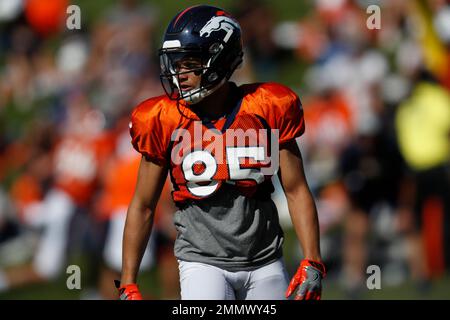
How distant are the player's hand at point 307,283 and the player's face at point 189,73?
93cm

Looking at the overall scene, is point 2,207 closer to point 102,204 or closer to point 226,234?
point 102,204

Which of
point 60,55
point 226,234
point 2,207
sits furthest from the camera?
point 60,55

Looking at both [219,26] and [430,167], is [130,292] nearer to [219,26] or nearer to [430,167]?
[219,26]

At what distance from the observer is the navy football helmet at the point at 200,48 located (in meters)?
A: 4.39

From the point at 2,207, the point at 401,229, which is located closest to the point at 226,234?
the point at 401,229

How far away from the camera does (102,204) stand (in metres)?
8.76

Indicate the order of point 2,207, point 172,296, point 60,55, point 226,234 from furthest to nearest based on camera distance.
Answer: point 60,55
point 2,207
point 172,296
point 226,234

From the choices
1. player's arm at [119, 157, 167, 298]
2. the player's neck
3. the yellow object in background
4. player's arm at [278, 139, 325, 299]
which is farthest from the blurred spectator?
player's arm at [119, 157, 167, 298]

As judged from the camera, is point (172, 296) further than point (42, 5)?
No

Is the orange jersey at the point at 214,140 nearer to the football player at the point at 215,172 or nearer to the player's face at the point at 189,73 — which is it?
the football player at the point at 215,172

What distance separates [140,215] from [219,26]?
0.92 meters

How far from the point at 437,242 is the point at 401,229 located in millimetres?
405

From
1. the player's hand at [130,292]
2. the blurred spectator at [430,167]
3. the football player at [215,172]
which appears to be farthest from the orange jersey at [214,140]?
the blurred spectator at [430,167]

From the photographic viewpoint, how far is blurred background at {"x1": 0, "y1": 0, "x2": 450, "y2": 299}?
29.3 feet
